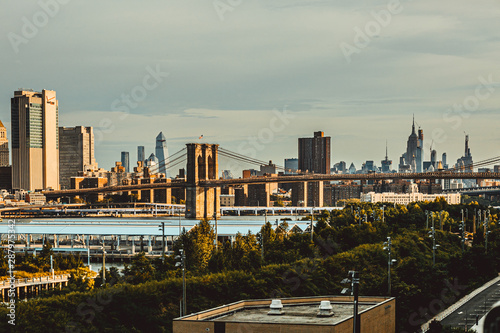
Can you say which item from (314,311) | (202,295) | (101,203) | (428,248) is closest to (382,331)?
(314,311)

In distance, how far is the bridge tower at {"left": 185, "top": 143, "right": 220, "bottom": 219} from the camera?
9081 cm

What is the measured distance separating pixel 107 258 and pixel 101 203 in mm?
87150

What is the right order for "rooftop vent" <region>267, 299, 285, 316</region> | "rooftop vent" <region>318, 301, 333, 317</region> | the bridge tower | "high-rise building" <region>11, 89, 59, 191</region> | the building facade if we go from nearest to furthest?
"rooftop vent" <region>318, 301, 333, 317</region>
"rooftop vent" <region>267, 299, 285, 316</region>
the bridge tower
the building facade
"high-rise building" <region>11, 89, 59, 191</region>

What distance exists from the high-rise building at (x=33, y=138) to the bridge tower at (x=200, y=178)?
285ft

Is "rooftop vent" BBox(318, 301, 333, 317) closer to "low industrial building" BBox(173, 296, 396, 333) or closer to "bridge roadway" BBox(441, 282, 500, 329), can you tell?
"low industrial building" BBox(173, 296, 396, 333)

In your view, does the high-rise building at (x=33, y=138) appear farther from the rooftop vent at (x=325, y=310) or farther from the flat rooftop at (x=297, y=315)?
the rooftop vent at (x=325, y=310)

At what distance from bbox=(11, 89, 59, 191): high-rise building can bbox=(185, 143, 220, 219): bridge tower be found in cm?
8700

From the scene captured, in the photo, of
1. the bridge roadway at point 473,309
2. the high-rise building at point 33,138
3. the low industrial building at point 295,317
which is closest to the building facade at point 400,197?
the high-rise building at point 33,138

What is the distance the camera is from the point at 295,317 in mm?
21219

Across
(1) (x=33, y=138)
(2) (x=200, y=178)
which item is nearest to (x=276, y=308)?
(2) (x=200, y=178)

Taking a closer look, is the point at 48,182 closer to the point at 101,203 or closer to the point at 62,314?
the point at 101,203

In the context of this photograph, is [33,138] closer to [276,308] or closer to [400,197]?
[400,197]

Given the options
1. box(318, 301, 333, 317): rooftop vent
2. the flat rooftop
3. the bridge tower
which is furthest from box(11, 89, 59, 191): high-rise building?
box(318, 301, 333, 317): rooftop vent

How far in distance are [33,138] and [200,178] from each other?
90505 mm
